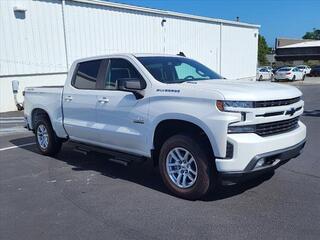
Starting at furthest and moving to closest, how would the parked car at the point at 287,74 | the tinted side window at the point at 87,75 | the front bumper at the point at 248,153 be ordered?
the parked car at the point at 287,74
the tinted side window at the point at 87,75
the front bumper at the point at 248,153

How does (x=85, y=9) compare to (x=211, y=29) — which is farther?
(x=211, y=29)

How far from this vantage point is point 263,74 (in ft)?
140

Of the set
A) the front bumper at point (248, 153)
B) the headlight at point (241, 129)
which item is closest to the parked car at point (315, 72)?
the front bumper at point (248, 153)

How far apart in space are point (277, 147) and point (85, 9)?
15155mm

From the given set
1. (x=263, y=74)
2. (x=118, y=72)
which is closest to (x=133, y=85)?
(x=118, y=72)

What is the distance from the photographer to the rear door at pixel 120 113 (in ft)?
18.8

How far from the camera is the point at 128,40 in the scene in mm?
20828

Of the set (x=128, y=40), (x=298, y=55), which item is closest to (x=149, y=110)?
(x=128, y=40)

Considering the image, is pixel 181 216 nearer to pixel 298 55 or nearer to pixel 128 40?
pixel 128 40

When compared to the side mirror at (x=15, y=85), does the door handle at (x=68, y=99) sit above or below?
above

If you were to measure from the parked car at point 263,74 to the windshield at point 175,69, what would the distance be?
120 ft

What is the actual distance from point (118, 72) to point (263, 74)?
3853cm

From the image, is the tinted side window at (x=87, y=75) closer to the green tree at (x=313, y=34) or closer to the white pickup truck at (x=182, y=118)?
the white pickup truck at (x=182, y=118)

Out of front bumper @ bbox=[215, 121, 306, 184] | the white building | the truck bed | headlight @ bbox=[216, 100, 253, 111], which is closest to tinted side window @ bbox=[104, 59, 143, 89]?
the truck bed
